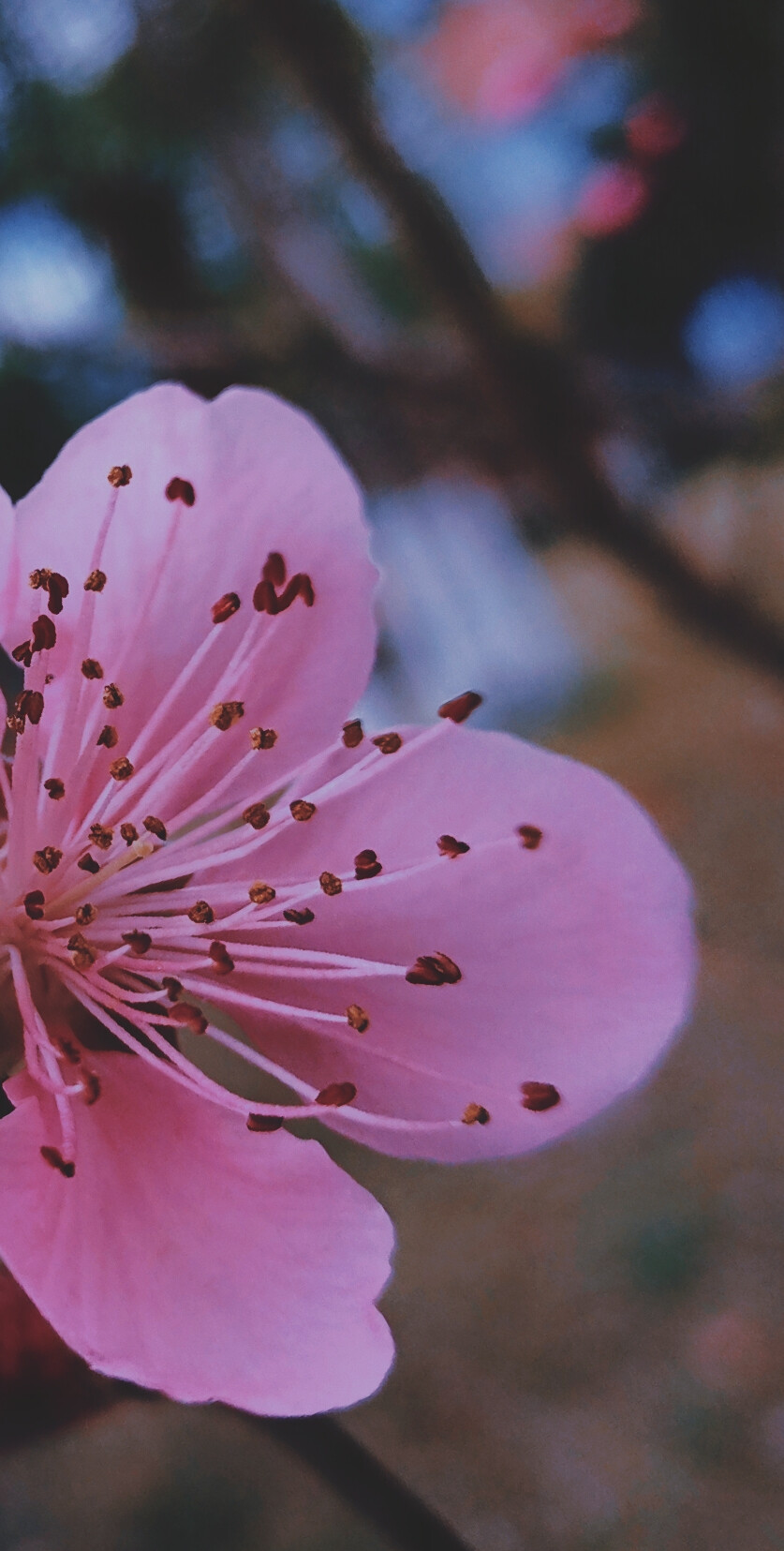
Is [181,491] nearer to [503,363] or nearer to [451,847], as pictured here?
[451,847]

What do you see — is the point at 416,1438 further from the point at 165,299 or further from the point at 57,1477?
the point at 165,299

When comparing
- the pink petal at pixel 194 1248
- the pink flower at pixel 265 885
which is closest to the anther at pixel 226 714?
the pink flower at pixel 265 885

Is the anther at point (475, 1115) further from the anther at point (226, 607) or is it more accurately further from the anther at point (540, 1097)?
the anther at point (226, 607)

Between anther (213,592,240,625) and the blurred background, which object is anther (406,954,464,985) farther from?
the blurred background

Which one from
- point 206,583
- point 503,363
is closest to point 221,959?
point 206,583

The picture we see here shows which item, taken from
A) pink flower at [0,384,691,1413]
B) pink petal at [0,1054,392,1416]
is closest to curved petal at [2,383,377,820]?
pink flower at [0,384,691,1413]

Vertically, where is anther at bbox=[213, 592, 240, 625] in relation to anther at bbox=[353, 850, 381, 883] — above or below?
above

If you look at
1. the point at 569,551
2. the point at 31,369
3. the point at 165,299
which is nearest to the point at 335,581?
the point at 31,369
